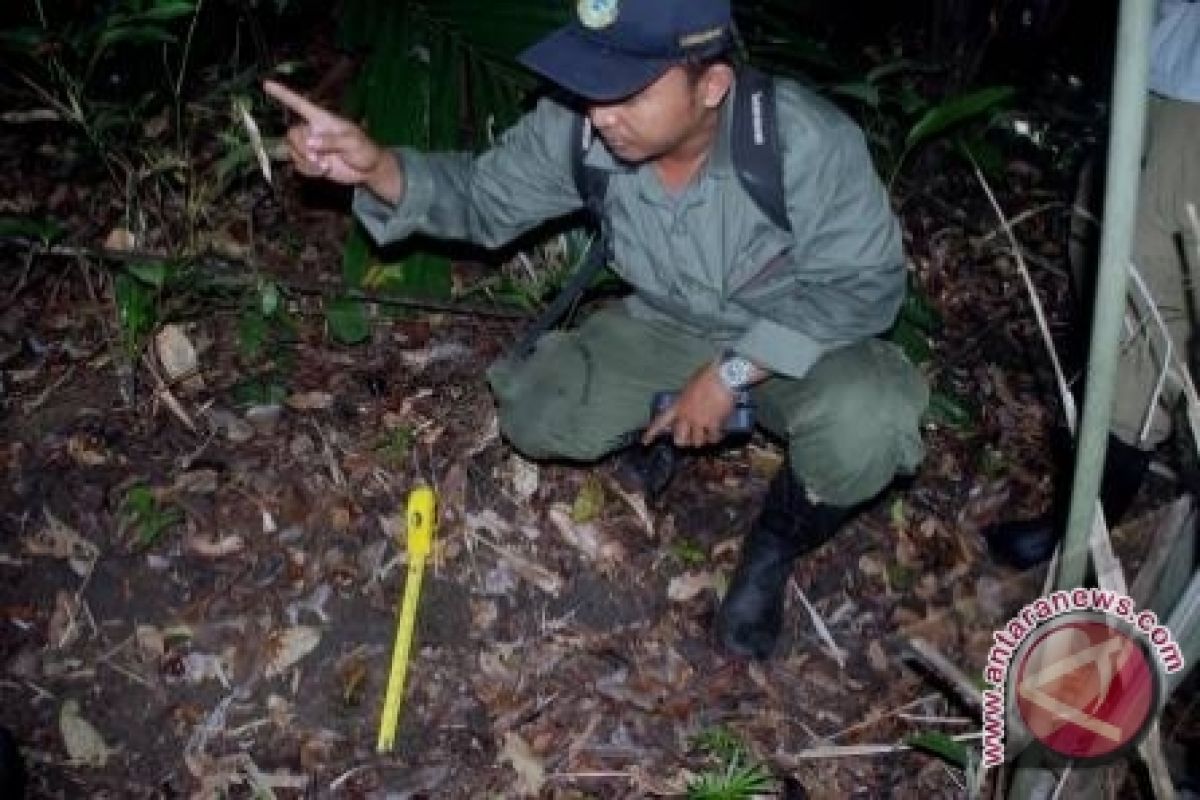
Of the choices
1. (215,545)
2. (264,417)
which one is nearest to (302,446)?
(264,417)

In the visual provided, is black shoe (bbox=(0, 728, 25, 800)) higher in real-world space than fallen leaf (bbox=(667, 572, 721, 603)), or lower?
higher

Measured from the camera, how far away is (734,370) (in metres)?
2.65

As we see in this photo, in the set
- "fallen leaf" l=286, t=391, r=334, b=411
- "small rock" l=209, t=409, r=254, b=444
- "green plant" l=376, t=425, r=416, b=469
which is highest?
"fallen leaf" l=286, t=391, r=334, b=411

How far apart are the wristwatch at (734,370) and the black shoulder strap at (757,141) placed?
0.39 m

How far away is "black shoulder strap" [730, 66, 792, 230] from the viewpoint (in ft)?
7.76

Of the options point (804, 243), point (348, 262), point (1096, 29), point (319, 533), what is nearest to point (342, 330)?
point (348, 262)

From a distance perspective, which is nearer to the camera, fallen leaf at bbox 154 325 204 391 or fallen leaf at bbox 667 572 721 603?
fallen leaf at bbox 667 572 721 603

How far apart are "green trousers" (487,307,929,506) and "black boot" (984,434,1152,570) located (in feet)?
1.82

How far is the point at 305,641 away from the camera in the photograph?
2836 millimetres

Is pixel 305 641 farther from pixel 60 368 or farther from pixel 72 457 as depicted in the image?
pixel 60 368

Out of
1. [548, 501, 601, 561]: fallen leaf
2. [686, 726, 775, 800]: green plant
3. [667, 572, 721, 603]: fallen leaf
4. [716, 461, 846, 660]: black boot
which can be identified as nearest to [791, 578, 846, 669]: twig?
[716, 461, 846, 660]: black boot

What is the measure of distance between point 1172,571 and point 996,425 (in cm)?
205

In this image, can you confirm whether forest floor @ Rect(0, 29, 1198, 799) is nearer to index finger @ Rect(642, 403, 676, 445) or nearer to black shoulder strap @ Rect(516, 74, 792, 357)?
index finger @ Rect(642, 403, 676, 445)

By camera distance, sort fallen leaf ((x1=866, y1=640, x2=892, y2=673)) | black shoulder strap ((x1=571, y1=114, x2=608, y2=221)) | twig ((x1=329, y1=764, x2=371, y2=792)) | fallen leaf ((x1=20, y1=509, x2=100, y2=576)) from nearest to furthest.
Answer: black shoulder strap ((x1=571, y1=114, x2=608, y2=221)), twig ((x1=329, y1=764, x2=371, y2=792)), fallen leaf ((x1=20, y1=509, x2=100, y2=576)), fallen leaf ((x1=866, y1=640, x2=892, y2=673))
